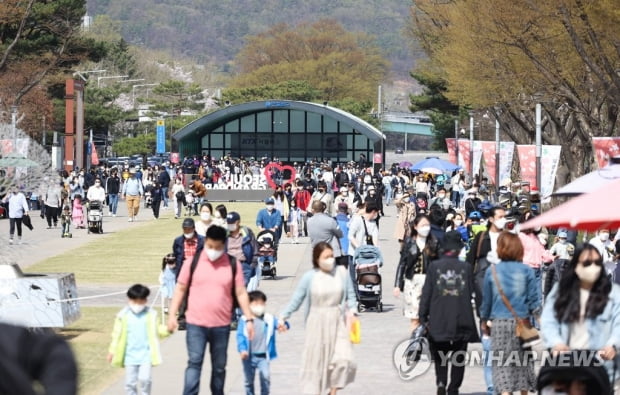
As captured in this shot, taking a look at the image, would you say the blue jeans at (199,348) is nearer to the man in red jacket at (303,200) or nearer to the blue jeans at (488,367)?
the blue jeans at (488,367)

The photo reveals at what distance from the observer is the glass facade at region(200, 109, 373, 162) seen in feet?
276

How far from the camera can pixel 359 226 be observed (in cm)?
1861

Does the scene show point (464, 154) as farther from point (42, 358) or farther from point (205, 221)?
point (42, 358)

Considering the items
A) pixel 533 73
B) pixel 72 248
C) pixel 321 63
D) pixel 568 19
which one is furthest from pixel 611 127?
pixel 321 63

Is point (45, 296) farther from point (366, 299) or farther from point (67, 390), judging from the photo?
point (67, 390)

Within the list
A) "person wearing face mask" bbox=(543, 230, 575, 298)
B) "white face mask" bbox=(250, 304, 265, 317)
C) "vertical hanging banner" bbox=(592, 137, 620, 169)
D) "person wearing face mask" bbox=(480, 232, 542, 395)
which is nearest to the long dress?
"white face mask" bbox=(250, 304, 265, 317)

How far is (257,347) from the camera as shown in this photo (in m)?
11.6

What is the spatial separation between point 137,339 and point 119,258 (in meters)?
17.5

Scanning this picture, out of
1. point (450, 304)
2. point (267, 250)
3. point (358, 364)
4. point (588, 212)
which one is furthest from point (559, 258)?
point (588, 212)

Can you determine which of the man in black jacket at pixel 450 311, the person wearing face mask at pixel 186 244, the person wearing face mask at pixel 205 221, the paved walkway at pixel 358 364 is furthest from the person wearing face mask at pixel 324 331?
the person wearing face mask at pixel 205 221

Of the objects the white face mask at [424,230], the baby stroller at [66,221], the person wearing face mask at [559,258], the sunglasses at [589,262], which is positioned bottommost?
the baby stroller at [66,221]

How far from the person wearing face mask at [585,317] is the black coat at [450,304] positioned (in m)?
2.08

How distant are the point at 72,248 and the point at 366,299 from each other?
44.8 feet

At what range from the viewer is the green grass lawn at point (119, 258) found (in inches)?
964
